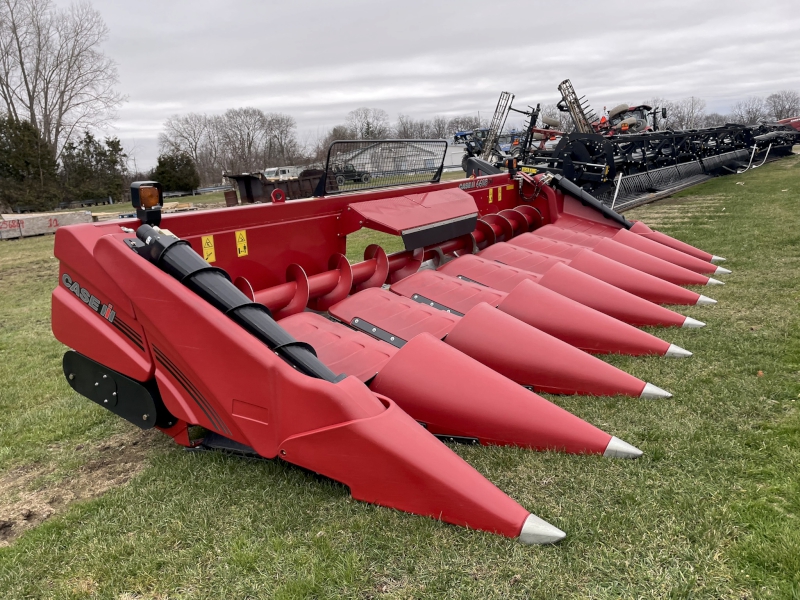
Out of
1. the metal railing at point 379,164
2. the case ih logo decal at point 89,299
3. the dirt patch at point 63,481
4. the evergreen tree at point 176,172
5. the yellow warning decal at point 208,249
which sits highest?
the evergreen tree at point 176,172

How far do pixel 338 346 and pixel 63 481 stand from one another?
156 centimetres

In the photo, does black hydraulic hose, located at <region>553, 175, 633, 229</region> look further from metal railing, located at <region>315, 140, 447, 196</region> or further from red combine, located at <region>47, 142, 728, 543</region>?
red combine, located at <region>47, 142, 728, 543</region>

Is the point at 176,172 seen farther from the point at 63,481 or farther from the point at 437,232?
the point at 63,481

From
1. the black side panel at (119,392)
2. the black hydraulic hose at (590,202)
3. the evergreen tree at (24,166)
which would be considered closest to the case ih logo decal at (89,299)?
the black side panel at (119,392)

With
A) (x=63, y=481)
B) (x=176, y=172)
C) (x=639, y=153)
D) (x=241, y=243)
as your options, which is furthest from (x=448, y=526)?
(x=176, y=172)

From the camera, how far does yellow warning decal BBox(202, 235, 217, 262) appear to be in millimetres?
3578

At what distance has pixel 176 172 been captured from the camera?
42.3m

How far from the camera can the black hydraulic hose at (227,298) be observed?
239cm

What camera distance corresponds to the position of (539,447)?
257 cm

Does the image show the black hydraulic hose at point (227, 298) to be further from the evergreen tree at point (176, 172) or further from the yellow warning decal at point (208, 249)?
the evergreen tree at point (176, 172)

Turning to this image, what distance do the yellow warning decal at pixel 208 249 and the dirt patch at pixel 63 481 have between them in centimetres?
114

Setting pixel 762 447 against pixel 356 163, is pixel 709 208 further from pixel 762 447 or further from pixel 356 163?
pixel 762 447

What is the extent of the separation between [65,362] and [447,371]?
206 cm

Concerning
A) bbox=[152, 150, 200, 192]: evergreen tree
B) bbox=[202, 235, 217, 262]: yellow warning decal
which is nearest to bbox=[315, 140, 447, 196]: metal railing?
bbox=[202, 235, 217, 262]: yellow warning decal
